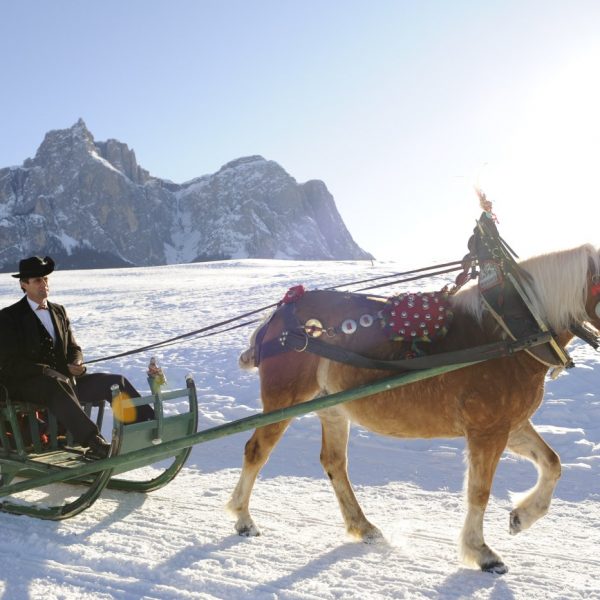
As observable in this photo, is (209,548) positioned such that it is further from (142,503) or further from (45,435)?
(45,435)

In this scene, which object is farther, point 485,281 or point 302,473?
point 302,473

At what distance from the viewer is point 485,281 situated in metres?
3.41

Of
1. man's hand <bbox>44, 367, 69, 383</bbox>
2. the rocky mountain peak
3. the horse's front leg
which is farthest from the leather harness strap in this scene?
→ the rocky mountain peak

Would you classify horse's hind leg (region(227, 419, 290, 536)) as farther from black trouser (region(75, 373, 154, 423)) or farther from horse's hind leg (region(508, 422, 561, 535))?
horse's hind leg (region(508, 422, 561, 535))

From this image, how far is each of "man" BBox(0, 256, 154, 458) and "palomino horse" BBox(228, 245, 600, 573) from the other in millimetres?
1172

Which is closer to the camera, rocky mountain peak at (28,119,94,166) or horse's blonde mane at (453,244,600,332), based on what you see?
horse's blonde mane at (453,244,600,332)

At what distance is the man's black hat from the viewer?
439cm

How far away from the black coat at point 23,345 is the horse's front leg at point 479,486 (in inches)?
118

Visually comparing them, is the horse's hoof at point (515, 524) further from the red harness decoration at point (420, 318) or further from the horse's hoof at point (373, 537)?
the red harness decoration at point (420, 318)

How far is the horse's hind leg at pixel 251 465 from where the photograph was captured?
3947mm

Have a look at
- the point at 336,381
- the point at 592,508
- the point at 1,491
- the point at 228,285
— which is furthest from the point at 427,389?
the point at 228,285

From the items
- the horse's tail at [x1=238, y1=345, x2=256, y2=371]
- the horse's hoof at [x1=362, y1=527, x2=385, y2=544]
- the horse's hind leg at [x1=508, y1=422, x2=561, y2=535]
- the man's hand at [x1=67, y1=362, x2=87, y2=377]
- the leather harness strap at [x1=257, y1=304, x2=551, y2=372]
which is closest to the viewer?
the leather harness strap at [x1=257, y1=304, x2=551, y2=372]

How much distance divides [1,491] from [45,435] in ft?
2.22

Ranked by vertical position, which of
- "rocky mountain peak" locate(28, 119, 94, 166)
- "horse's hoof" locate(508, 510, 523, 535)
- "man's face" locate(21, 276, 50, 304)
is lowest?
"horse's hoof" locate(508, 510, 523, 535)
